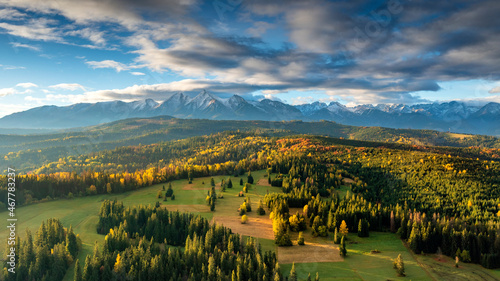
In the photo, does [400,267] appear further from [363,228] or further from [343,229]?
[363,228]

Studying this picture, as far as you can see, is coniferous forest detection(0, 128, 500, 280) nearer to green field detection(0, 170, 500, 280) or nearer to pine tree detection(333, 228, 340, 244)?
pine tree detection(333, 228, 340, 244)

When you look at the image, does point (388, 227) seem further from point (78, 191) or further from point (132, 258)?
point (78, 191)

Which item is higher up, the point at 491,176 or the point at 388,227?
the point at 491,176

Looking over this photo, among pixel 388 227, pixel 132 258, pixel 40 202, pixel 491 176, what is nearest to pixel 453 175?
pixel 491 176

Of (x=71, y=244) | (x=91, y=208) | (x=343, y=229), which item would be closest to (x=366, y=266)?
(x=343, y=229)

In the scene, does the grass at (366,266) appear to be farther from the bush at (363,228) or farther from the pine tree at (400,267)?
the bush at (363,228)

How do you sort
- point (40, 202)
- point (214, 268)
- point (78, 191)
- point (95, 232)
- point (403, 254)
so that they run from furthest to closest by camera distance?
point (78, 191)
point (40, 202)
point (95, 232)
point (403, 254)
point (214, 268)

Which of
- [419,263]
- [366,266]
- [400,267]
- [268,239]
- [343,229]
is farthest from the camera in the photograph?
[268,239]

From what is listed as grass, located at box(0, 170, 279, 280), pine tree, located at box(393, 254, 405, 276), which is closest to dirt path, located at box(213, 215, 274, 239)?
grass, located at box(0, 170, 279, 280)

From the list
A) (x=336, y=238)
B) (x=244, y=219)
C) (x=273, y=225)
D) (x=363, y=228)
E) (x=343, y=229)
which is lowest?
(x=273, y=225)
